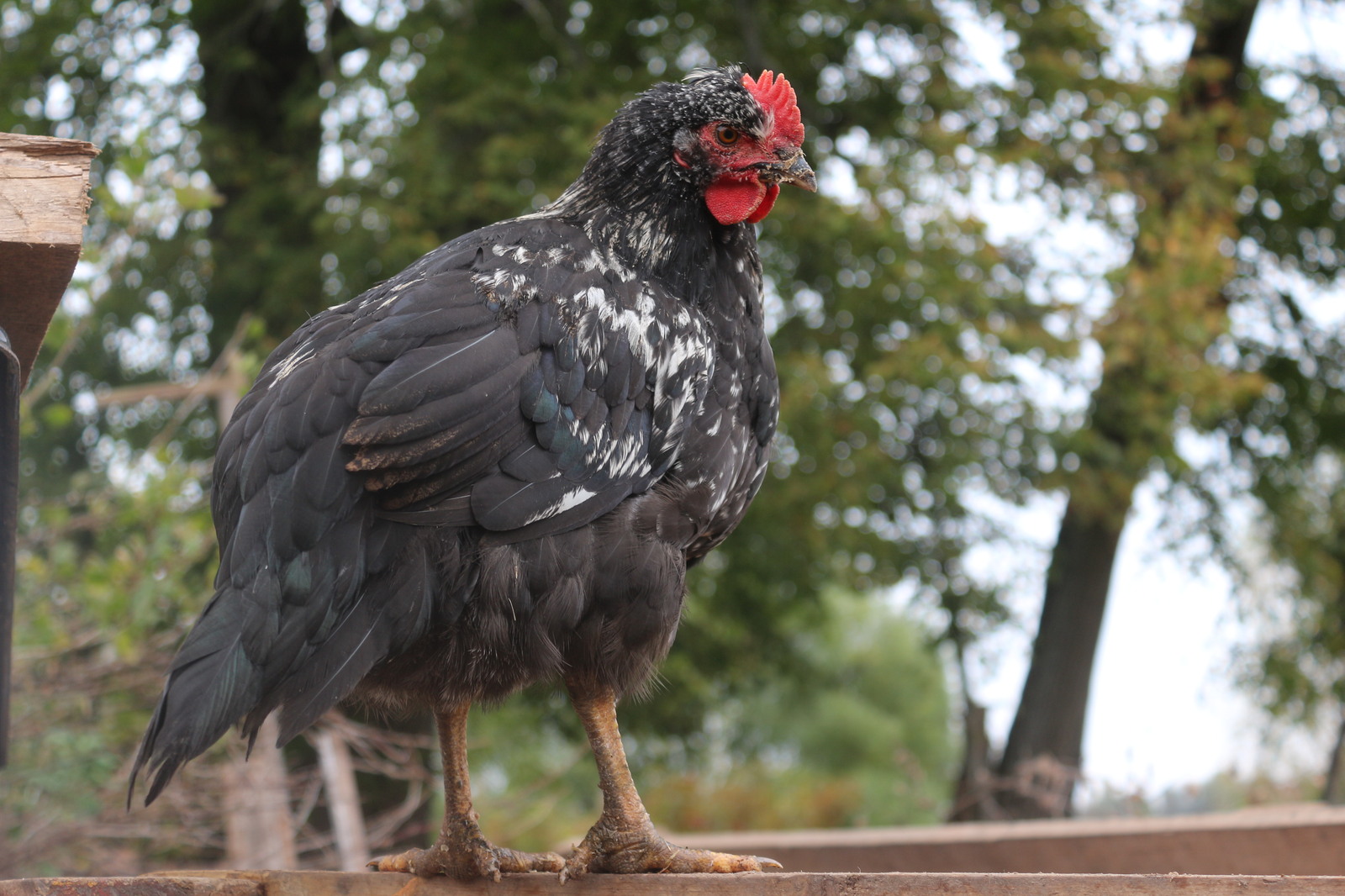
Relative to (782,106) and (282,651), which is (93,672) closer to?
(282,651)

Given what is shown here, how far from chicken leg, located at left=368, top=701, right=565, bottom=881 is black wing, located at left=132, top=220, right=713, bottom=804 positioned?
46 cm

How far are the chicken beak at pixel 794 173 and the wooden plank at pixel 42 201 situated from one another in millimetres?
1523

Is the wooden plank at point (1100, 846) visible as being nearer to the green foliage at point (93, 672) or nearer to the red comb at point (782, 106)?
the red comb at point (782, 106)

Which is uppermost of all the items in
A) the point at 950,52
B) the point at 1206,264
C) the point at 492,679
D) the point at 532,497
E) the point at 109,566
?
the point at 950,52

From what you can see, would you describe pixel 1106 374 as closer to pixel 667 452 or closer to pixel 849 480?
pixel 849 480

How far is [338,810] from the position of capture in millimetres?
5176

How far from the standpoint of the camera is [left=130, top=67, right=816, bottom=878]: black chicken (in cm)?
229

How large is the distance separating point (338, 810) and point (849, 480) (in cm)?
408

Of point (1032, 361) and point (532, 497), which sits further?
point (1032, 361)

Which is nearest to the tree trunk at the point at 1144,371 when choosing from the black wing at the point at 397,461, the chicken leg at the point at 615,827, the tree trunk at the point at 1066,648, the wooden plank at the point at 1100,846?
the tree trunk at the point at 1066,648

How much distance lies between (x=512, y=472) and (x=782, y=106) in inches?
47.8

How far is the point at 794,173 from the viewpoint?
9.84ft

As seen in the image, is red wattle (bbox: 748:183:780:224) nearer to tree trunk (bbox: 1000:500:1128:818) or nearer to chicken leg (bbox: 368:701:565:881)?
chicken leg (bbox: 368:701:565:881)

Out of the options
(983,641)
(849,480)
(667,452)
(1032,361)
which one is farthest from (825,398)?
(667,452)
